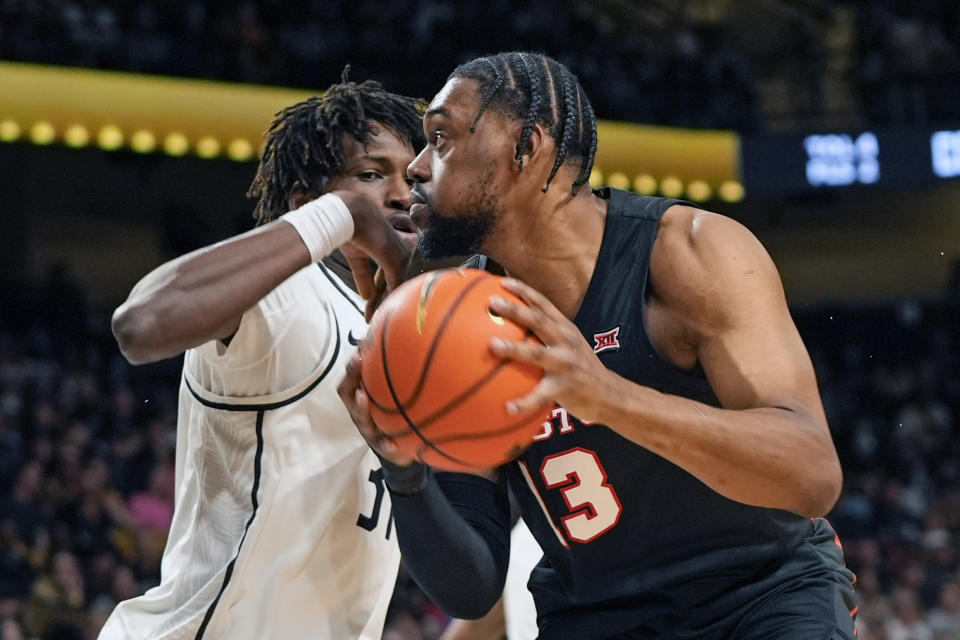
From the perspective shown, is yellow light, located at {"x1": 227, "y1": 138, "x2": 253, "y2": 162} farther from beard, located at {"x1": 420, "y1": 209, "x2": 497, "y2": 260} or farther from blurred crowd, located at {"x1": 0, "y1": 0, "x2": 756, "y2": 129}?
beard, located at {"x1": 420, "y1": 209, "x2": 497, "y2": 260}

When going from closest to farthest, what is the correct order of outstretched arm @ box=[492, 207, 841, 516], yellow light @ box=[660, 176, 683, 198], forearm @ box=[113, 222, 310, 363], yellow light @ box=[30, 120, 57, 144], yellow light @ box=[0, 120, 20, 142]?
outstretched arm @ box=[492, 207, 841, 516] < forearm @ box=[113, 222, 310, 363] < yellow light @ box=[0, 120, 20, 142] < yellow light @ box=[30, 120, 57, 144] < yellow light @ box=[660, 176, 683, 198]

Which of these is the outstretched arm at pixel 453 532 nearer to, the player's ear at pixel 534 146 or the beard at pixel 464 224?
the beard at pixel 464 224

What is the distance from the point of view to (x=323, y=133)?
3.33 meters

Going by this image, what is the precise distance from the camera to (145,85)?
11.7 m

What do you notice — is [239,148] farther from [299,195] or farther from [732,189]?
[299,195]

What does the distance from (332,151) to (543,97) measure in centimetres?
77

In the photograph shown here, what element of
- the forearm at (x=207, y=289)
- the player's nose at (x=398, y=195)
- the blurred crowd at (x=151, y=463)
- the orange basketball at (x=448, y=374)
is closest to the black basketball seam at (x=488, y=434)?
the orange basketball at (x=448, y=374)

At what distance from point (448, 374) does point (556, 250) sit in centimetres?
72

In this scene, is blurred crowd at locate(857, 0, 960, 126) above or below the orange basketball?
below

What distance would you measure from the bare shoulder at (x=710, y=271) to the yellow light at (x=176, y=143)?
9988 mm

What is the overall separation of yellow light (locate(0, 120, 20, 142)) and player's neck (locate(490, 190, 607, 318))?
9.59 metres

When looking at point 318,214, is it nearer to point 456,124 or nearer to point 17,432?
point 456,124

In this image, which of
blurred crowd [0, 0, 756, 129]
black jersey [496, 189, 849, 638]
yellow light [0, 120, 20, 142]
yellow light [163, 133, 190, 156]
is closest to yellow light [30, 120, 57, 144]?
yellow light [0, 120, 20, 142]

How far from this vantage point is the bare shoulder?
2.42 meters
